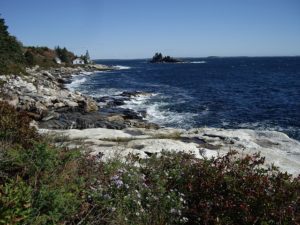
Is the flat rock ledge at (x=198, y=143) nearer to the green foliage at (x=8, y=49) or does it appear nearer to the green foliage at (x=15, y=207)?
the green foliage at (x=15, y=207)

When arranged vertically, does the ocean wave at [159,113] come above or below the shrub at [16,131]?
below

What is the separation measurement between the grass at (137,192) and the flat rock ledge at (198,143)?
8.78ft

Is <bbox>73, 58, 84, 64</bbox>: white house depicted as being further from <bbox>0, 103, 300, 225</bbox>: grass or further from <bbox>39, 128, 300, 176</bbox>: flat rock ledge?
<bbox>0, 103, 300, 225</bbox>: grass

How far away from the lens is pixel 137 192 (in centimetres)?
547

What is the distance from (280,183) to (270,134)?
30.1ft

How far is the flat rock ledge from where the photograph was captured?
9698 millimetres

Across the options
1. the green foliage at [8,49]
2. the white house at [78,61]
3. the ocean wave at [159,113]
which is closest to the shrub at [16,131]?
the ocean wave at [159,113]

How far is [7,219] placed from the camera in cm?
370

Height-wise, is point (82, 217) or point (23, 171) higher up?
point (23, 171)

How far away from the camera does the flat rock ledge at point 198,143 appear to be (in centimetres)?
970

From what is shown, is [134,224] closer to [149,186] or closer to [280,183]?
[149,186]

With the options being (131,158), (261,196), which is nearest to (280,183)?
(261,196)

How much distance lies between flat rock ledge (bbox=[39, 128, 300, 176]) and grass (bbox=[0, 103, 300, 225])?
2.68 m

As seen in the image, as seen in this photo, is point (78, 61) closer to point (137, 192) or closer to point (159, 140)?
Result: point (159, 140)
